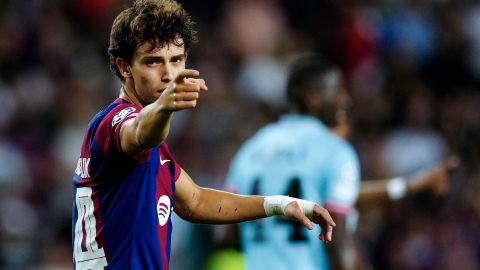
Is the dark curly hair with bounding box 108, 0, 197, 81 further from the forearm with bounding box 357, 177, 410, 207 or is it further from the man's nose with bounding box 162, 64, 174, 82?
the forearm with bounding box 357, 177, 410, 207

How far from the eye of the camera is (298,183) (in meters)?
6.36

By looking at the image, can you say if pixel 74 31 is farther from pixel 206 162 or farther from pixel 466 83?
pixel 466 83

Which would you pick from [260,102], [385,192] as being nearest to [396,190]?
[385,192]

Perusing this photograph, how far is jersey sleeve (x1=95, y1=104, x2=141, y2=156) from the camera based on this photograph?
391 cm

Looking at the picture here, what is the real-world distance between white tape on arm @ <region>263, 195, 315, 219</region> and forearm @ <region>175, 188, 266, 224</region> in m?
0.05

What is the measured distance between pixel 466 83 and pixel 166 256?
286 inches

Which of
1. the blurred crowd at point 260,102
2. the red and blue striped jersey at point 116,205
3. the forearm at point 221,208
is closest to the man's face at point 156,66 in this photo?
the red and blue striped jersey at point 116,205

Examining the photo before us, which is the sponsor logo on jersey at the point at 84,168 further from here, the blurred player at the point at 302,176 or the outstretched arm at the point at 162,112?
the blurred player at the point at 302,176

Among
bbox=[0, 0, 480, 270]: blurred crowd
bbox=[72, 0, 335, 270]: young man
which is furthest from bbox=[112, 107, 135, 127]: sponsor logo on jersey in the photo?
bbox=[0, 0, 480, 270]: blurred crowd

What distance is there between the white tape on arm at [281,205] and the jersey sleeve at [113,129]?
0.73 meters

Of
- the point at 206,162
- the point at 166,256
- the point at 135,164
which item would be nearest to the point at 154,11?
the point at 135,164

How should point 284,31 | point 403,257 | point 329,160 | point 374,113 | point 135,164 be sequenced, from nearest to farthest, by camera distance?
1. point 135,164
2. point 329,160
3. point 403,257
4. point 374,113
5. point 284,31

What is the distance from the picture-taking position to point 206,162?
10.9 meters

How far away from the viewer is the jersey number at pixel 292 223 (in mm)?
6359
